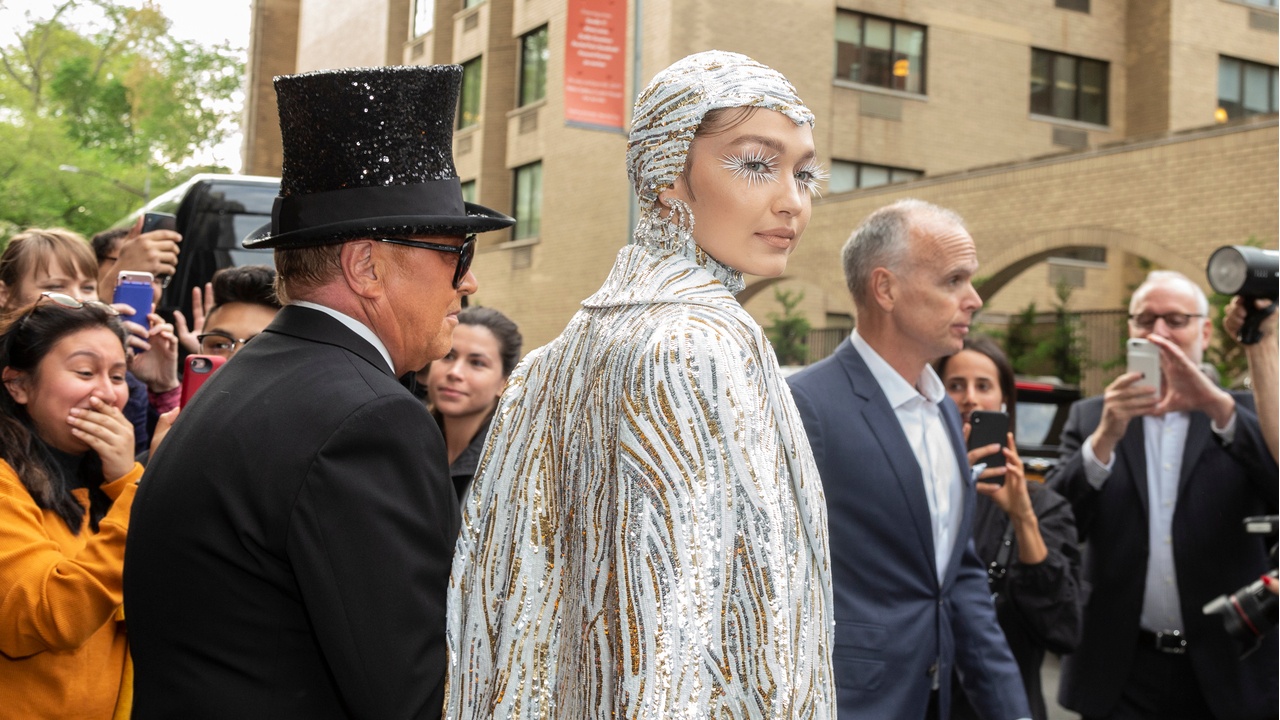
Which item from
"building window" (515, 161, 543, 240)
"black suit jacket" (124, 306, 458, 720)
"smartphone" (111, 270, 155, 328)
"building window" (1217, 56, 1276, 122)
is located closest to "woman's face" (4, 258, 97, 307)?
"smartphone" (111, 270, 155, 328)

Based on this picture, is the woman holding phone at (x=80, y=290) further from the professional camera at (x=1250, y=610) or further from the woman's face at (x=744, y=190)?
the professional camera at (x=1250, y=610)

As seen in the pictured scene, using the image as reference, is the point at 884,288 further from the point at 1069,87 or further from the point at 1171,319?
the point at 1069,87

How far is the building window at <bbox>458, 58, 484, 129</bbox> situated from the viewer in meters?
27.8

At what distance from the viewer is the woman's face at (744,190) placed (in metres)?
2.21

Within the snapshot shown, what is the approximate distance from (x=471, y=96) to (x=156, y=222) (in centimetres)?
2354

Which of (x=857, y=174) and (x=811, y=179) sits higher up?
(x=857, y=174)

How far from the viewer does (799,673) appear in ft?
6.19

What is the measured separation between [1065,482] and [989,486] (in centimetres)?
88

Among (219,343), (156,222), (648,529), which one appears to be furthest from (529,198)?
(648,529)

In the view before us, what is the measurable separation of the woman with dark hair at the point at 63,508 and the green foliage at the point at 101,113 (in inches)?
1060

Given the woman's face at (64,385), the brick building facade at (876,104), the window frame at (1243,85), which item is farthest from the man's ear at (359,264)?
the window frame at (1243,85)

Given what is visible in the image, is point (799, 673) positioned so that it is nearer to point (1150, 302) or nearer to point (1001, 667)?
point (1001, 667)

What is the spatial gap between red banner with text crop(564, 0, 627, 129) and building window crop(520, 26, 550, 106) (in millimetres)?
10956

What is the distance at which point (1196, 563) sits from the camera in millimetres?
4594
